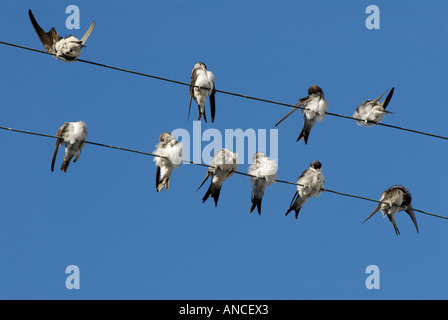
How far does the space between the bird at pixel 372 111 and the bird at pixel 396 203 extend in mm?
831

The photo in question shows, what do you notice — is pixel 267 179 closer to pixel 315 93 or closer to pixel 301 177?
pixel 301 177

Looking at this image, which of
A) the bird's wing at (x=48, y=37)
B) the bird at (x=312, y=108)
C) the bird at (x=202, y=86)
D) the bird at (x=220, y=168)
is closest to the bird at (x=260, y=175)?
the bird at (x=220, y=168)

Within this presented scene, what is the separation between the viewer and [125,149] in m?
8.98

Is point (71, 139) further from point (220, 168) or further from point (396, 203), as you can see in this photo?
point (396, 203)

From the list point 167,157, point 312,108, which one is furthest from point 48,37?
point 312,108

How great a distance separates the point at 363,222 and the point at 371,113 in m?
1.51

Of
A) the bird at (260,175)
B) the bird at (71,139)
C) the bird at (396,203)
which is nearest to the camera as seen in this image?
the bird at (71,139)

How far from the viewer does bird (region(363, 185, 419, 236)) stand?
1145 centimetres

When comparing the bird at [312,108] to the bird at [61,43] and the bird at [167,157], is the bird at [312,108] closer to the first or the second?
the bird at [167,157]

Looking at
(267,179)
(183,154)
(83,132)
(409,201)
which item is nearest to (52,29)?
(83,132)

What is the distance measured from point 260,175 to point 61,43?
2687 millimetres

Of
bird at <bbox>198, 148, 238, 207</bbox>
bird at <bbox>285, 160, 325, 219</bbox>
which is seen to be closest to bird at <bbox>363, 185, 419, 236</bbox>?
bird at <bbox>285, 160, 325, 219</bbox>

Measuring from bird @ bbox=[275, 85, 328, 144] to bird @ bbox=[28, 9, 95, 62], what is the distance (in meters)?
2.73

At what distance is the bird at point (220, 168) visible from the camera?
10.8m
